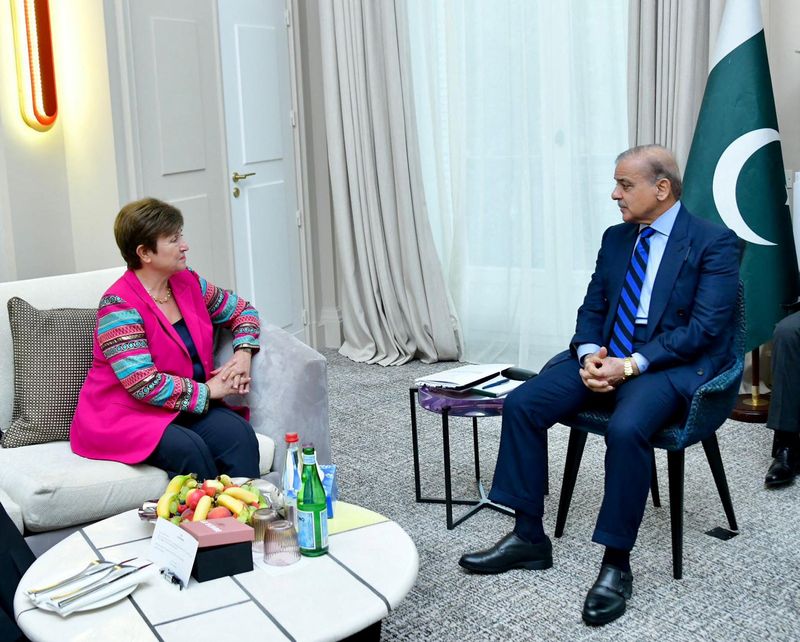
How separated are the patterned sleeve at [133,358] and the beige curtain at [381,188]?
7.50 feet

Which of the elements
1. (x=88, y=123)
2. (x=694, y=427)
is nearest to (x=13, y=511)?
(x=694, y=427)

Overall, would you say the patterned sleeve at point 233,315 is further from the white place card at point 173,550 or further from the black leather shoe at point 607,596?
the black leather shoe at point 607,596

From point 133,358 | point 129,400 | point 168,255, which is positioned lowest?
point 129,400

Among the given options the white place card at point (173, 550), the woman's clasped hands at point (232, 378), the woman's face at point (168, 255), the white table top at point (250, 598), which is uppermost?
the woman's face at point (168, 255)

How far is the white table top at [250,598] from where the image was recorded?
183 centimetres

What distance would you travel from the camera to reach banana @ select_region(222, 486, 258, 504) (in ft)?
7.25

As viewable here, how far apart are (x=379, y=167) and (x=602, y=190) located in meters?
1.09

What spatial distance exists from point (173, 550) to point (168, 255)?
3.39 feet

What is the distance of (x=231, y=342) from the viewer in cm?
314

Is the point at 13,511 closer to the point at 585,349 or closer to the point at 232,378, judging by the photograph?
the point at 232,378

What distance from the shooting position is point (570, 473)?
2.94 m

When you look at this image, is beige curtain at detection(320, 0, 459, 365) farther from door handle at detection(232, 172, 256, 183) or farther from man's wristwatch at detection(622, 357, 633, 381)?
man's wristwatch at detection(622, 357, 633, 381)

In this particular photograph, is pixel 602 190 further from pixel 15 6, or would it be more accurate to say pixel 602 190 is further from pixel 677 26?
pixel 15 6

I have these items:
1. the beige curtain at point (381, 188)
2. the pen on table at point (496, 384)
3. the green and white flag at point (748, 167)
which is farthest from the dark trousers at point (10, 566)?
the beige curtain at point (381, 188)
